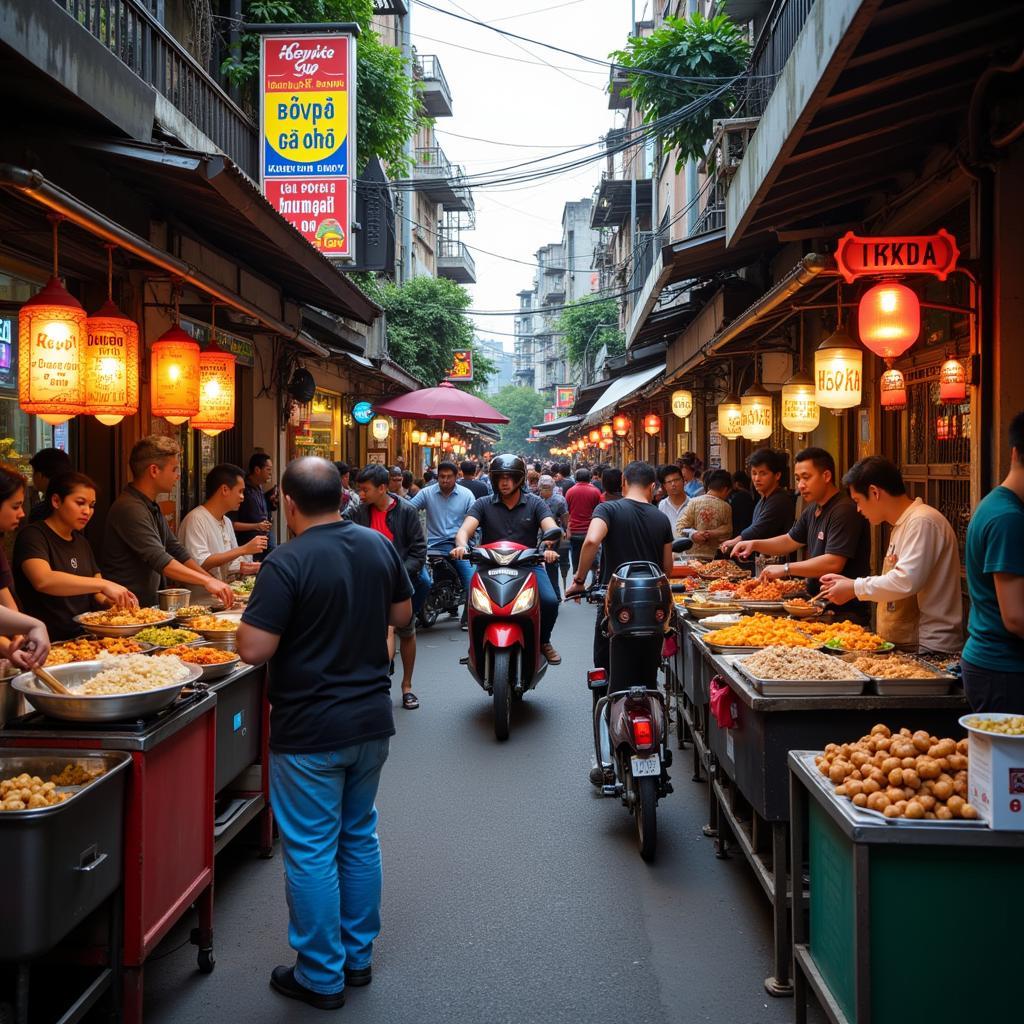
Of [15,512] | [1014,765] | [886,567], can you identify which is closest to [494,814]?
[886,567]

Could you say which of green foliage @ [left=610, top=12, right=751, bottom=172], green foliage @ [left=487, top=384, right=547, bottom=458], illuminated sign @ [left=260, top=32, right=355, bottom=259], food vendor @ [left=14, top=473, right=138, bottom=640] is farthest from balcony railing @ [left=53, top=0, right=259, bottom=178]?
green foliage @ [left=487, top=384, right=547, bottom=458]

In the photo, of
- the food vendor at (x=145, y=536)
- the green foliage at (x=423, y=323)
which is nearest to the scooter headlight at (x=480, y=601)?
the food vendor at (x=145, y=536)

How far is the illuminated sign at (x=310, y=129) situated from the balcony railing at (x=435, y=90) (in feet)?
98.5

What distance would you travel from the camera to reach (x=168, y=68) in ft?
31.7

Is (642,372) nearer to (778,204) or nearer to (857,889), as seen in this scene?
(778,204)

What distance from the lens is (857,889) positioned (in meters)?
3.13

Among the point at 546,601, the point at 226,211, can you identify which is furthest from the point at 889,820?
the point at 226,211

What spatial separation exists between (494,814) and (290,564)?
10.2 ft

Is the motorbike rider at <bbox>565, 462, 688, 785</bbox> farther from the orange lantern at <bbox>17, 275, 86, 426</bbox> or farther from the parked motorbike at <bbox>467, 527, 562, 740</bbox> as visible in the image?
the orange lantern at <bbox>17, 275, 86, 426</bbox>

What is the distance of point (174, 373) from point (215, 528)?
4.49 ft

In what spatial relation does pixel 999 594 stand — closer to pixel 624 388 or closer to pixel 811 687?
pixel 811 687

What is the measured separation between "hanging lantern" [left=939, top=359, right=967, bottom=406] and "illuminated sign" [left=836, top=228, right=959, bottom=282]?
1.27m

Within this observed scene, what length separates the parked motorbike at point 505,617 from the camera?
8.43m

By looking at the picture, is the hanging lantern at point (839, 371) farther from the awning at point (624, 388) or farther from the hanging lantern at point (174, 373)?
the awning at point (624, 388)
